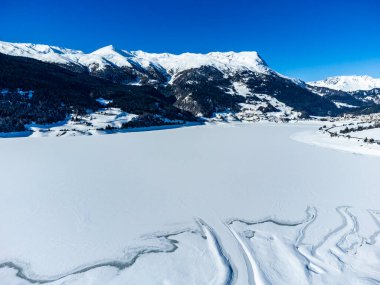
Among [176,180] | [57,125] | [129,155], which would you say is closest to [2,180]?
[176,180]

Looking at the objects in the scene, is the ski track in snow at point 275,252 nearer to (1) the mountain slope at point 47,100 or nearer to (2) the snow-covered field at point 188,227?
(2) the snow-covered field at point 188,227

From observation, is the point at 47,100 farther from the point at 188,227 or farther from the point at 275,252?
the point at 275,252

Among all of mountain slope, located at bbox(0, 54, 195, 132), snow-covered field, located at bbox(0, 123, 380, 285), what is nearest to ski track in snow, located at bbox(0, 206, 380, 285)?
snow-covered field, located at bbox(0, 123, 380, 285)

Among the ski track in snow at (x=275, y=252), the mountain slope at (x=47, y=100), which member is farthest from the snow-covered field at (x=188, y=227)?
the mountain slope at (x=47, y=100)

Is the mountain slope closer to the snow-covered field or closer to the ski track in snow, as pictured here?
the snow-covered field

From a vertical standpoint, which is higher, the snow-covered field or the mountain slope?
the mountain slope

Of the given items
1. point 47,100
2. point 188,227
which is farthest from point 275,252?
point 47,100
